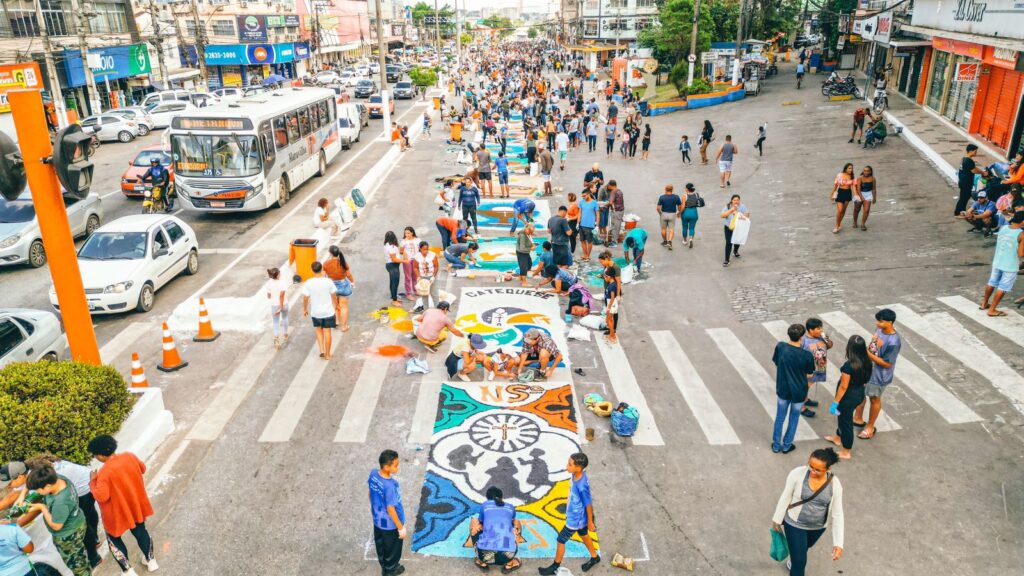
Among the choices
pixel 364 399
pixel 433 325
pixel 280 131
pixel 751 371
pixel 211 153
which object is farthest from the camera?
pixel 280 131

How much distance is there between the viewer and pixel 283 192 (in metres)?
22.1

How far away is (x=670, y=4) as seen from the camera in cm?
4906

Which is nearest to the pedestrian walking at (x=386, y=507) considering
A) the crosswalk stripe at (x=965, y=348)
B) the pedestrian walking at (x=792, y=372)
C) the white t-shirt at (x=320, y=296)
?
the pedestrian walking at (x=792, y=372)

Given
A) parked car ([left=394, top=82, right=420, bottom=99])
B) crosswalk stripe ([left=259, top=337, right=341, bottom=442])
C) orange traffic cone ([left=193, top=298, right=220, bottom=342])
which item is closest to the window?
orange traffic cone ([left=193, top=298, right=220, bottom=342])

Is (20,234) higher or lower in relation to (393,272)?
higher

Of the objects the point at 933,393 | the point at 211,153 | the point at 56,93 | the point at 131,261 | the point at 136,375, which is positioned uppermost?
the point at 56,93

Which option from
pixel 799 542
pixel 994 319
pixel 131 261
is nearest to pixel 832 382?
pixel 994 319

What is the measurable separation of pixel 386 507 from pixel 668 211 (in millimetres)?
12403

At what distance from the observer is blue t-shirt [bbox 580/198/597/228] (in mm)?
16375

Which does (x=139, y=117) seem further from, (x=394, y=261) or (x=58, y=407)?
(x=58, y=407)

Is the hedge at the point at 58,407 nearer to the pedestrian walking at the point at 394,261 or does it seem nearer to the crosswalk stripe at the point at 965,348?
the pedestrian walking at the point at 394,261

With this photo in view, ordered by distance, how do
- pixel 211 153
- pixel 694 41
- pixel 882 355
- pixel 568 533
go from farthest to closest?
pixel 694 41 → pixel 211 153 → pixel 882 355 → pixel 568 533

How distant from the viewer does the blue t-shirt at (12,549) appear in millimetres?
5543

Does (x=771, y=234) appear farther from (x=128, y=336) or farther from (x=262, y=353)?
(x=128, y=336)
